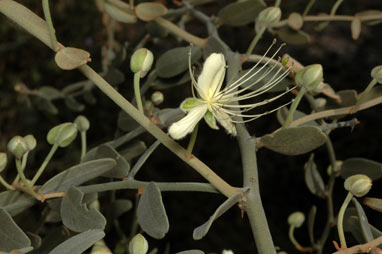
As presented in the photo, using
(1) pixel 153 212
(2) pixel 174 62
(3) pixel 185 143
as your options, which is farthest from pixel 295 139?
(3) pixel 185 143

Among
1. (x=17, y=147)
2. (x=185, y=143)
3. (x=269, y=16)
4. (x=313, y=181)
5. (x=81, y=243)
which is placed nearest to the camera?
(x=81, y=243)

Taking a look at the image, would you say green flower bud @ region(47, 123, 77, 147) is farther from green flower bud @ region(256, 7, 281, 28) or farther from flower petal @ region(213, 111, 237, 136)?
green flower bud @ region(256, 7, 281, 28)

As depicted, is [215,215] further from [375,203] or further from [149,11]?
[149,11]

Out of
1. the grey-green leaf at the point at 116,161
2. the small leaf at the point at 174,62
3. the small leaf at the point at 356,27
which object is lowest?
the grey-green leaf at the point at 116,161

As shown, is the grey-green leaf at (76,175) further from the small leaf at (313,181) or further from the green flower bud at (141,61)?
the small leaf at (313,181)

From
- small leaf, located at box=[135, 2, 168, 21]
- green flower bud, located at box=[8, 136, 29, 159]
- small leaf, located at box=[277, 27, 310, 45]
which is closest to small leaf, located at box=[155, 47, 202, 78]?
small leaf, located at box=[135, 2, 168, 21]

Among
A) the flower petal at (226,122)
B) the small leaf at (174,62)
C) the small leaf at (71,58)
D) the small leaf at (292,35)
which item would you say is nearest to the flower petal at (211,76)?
the flower petal at (226,122)
